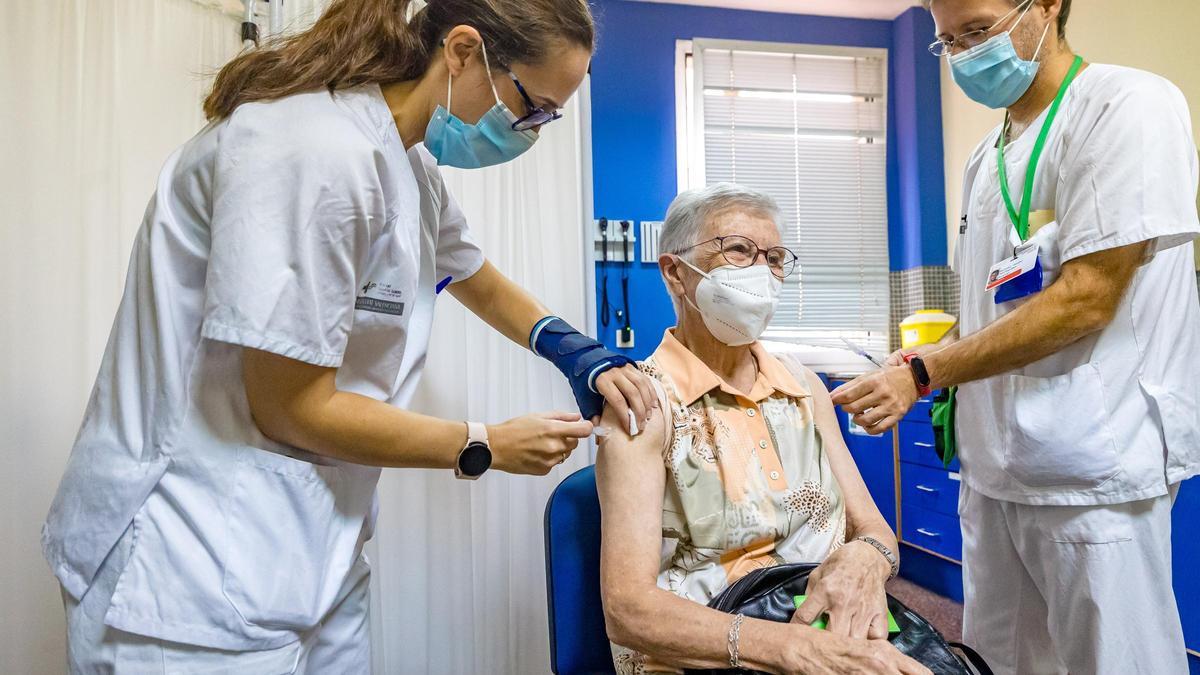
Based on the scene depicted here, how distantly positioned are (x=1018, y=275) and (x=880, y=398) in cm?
31

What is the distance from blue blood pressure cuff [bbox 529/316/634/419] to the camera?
1.18 metres

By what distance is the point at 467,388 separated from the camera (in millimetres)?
1898

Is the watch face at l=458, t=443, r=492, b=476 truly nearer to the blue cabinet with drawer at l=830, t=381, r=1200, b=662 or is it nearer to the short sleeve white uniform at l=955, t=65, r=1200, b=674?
the short sleeve white uniform at l=955, t=65, r=1200, b=674

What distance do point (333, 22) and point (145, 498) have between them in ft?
2.11

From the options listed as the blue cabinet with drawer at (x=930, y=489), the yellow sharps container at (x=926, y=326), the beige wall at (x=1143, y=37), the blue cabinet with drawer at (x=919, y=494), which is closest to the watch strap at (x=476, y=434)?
the blue cabinet with drawer at (x=919, y=494)

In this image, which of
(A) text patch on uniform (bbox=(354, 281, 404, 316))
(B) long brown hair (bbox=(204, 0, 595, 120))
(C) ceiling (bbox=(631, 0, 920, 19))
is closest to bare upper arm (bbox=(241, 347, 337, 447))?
(A) text patch on uniform (bbox=(354, 281, 404, 316))

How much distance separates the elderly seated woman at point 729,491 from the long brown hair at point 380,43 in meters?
0.52

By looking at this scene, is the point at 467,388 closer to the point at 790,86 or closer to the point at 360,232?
the point at 360,232

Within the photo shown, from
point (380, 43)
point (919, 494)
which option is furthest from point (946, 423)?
point (919, 494)

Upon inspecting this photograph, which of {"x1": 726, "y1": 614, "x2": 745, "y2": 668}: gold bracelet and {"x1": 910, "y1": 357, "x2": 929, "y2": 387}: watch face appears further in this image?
{"x1": 910, "y1": 357, "x2": 929, "y2": 387}: watch face

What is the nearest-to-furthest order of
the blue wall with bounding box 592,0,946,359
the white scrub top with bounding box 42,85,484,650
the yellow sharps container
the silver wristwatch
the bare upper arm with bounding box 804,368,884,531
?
the white scrub top with bounding box 42,85,484,650, the silver wristwatch, the bare upper arm with bounding box 804,368,884,531, the yellow sharps container, the blue wall with bounding box 592,0,946,359

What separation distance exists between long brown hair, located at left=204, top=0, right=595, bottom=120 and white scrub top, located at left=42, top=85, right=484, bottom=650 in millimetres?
48

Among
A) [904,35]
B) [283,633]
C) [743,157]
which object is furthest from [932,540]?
[283,633]

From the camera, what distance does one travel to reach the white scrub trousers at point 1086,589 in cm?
113
